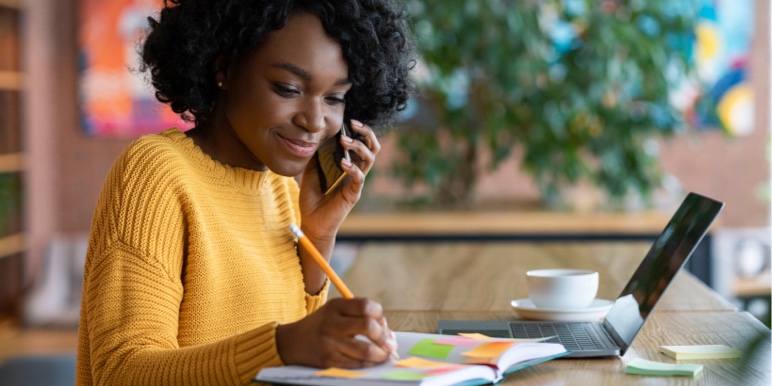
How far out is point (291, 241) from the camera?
1.43 metres

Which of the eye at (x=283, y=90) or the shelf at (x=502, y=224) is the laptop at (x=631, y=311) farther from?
the shelf at (x=502, y=224)

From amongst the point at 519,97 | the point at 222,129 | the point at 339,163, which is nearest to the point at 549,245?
the point at 519,97

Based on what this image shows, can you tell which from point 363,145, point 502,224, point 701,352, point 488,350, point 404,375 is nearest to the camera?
point 404,375

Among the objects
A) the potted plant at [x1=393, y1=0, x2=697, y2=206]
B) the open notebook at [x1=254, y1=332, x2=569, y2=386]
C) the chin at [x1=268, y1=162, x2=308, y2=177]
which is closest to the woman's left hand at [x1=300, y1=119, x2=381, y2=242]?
the chin at [x1=268, y1=162, x2=308, y2=177]

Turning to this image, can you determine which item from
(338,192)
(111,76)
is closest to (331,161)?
(338,192)

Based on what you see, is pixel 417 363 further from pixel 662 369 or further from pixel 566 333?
pixel 566 333

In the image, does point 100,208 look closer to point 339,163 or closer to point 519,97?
point 339,163

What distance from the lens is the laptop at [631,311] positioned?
1.16 metres

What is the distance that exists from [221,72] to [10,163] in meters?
3.73

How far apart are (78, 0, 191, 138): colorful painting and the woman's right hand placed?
4.37 metres

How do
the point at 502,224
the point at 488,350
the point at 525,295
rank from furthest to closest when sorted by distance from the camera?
1. the point at 502,224
2. the point at 525,295
3. the point at 488,350

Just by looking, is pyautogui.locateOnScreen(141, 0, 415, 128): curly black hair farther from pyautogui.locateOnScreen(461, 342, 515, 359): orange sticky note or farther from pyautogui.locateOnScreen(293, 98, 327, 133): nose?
pyautogui.locateOnScreen(461, 342, 515, 359): orange sticky note

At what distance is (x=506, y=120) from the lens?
3.74m

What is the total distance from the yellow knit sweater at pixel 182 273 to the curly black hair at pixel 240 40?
0.30ft
